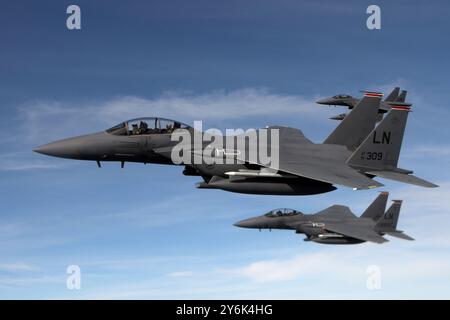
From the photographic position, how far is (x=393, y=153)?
24.3 metres

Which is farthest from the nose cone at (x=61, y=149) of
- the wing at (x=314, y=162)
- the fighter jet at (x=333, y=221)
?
the fighter jet at (x=333, y=221)

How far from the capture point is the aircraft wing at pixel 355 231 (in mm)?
26422

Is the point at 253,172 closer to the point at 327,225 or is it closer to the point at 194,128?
the point at 194,128

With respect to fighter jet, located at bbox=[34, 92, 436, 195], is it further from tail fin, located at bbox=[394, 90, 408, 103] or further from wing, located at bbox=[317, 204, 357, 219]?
tail fin, located at bbox=[394, 90, 408, 103]

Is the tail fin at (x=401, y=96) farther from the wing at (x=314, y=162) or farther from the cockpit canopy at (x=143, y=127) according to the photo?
the cockpit canopy at (x=143, y=127)

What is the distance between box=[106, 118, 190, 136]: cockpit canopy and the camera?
21.9 metres

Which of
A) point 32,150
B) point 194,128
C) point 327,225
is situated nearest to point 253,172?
point 194,128

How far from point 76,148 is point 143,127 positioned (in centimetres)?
263

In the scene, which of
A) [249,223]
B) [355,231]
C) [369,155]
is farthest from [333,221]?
[369,155]

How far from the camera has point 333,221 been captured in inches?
1257

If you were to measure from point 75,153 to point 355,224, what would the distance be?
16953 mm

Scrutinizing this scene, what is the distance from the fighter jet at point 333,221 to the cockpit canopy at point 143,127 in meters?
12.5

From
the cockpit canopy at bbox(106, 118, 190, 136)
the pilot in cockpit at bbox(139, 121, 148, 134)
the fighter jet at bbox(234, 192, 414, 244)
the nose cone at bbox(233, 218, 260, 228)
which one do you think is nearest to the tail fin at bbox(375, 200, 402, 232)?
the fighter jet at bbox(234, 192, 414, 244)

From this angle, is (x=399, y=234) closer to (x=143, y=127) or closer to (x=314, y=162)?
(x=314, y=162)
